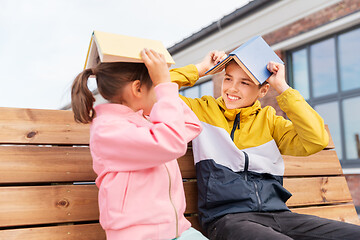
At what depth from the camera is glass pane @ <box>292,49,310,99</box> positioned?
8.22m

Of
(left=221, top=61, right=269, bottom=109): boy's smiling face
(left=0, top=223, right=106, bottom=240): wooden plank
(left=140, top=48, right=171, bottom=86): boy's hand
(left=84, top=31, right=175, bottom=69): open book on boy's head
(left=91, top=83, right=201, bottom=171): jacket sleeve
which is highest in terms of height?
(left=84, top=31, right=175, bottom=69): open book on boy's head

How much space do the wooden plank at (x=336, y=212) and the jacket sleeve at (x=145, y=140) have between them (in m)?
1.37

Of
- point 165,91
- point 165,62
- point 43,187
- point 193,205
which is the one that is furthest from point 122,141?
point 193,205

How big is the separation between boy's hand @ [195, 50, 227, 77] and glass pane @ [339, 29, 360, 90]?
5.96m

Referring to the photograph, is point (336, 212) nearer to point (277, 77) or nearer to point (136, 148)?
point (277, 77)

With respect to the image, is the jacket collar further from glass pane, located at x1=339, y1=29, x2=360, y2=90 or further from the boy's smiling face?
glass pane, located at x1=339, y1=29, x2=360, y2=90

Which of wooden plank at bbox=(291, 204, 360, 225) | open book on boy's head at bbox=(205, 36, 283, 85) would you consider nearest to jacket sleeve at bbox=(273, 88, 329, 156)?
open book on boy's head at bbox=(205, 36, 283, 85)

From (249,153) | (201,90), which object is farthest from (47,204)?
(201,90)

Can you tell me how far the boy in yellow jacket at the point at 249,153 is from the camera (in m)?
1.84

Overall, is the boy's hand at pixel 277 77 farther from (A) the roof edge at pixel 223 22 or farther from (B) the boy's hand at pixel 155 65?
(A) the roof edge at pixel 223 22

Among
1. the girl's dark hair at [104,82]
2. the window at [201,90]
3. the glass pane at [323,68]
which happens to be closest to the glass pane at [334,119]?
the glass pane at [323,68]

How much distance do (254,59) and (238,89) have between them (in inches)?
7.4

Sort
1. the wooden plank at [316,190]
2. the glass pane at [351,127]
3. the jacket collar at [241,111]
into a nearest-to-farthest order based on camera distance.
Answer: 1. the jacket collar at [241,111]
2. the wooden plank at [316,190]
3. the glass pane at [351,127]

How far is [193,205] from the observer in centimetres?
210
